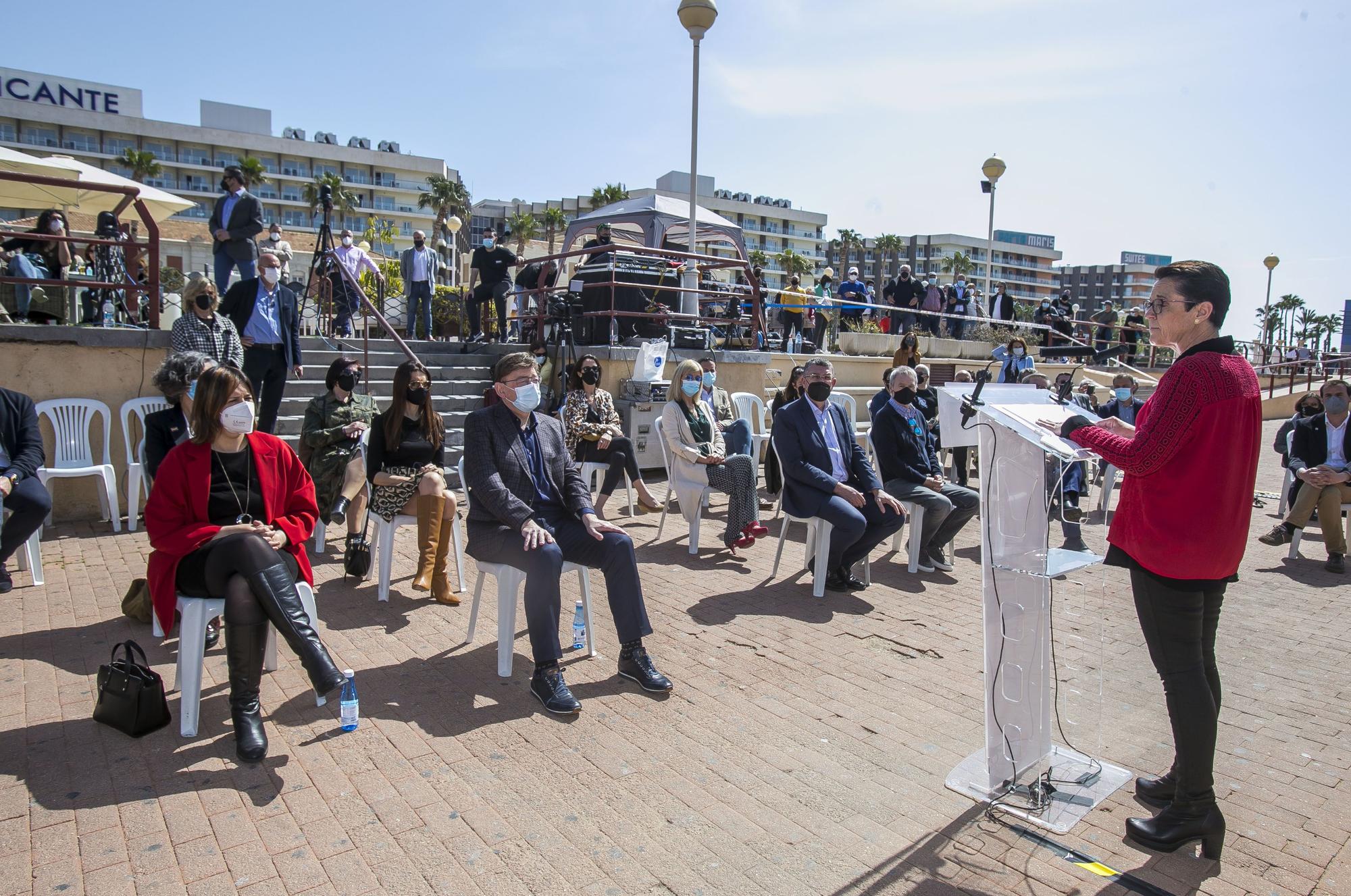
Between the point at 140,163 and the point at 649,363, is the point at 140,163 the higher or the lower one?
the higher one

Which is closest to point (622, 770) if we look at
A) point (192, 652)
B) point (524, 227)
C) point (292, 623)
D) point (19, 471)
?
point (292, 623)

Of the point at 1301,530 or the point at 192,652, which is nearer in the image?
the point at 192,652

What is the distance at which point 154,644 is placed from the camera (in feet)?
15.0

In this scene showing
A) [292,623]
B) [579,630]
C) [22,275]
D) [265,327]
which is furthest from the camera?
[22,275]

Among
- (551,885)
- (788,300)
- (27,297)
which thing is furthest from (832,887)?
(788,300)

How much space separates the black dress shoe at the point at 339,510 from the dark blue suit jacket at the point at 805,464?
3.14 meters

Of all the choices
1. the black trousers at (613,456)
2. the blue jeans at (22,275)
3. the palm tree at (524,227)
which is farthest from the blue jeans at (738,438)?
the palm tree at (524,227)

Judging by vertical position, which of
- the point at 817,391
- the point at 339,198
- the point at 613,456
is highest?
the point at 339,198

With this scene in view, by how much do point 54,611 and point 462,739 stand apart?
3.06 meters

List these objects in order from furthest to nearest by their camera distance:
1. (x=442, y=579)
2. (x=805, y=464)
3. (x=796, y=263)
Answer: (x=796, y=263)
(x=805, y=464)
(x=442, y=579)

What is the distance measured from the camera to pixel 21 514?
5.16m

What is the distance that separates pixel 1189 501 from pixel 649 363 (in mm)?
7659

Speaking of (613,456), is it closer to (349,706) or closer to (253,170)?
(349,706)

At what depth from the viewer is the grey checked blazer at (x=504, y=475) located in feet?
14.2
